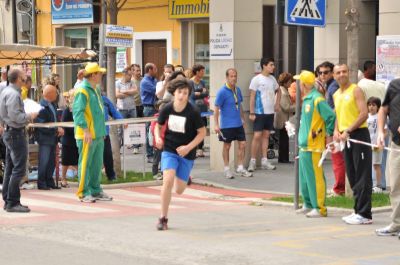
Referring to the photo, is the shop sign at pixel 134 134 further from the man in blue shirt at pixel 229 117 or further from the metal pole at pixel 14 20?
the metal pole at pixel 14 20

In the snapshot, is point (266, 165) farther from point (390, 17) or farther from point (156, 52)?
point (156, 52)

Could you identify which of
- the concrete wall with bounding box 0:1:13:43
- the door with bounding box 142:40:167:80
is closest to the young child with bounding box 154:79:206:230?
the door with bounding box 142:40:167:80

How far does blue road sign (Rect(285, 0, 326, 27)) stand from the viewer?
40.7ft

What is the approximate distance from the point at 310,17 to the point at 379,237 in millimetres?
3463

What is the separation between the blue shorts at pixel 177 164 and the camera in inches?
444

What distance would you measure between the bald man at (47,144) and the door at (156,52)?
1006 centimetres

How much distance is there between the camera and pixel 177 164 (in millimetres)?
11328

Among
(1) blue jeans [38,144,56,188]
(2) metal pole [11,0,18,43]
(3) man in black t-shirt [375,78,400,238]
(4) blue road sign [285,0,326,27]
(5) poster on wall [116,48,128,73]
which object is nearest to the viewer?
(3) man in black t-shirt [375,78,400,238]

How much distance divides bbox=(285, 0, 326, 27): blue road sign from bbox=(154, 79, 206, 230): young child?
1.95 metres

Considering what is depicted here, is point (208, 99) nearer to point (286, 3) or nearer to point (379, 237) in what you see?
point (286, 3)

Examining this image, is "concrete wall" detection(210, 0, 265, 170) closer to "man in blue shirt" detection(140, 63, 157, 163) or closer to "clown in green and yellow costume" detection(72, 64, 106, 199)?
"man in blue shirt" detection(140, 63, 157, 163)

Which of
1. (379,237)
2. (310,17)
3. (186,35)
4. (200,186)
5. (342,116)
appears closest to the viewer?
(379,237)

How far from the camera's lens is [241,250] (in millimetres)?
9836

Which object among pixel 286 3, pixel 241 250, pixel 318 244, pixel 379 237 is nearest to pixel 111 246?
pixel 241 250
